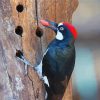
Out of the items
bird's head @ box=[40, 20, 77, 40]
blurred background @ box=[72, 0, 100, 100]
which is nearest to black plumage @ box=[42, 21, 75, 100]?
bird's head @ box=[40, 20, 77, 40]

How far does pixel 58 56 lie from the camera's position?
3.87ft

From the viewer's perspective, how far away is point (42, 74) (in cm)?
121

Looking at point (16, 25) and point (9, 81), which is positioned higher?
point (16, 25)

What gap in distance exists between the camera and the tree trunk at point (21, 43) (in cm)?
124

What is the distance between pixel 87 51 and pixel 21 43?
26.0 inches

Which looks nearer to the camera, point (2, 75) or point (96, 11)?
point (2, 75)

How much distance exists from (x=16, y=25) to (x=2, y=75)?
18cm

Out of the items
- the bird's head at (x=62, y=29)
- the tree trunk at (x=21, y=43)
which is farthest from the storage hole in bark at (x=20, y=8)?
the bird's head at (x=62, y=29)

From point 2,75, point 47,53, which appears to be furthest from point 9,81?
point 47,53

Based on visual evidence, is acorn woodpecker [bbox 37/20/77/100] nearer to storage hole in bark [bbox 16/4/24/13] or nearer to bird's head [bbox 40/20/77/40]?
bird's head [bbox 40/20/77/40]

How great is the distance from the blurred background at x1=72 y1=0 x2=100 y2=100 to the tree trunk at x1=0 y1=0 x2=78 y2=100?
536 mm

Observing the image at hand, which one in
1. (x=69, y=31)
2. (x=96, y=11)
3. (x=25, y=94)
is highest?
(x=69, y=31)

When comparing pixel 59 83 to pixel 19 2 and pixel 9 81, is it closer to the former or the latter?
pixel 9 81

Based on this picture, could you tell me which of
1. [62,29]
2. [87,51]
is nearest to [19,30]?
[62,29]
